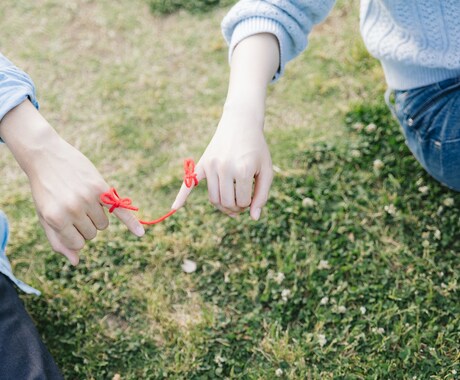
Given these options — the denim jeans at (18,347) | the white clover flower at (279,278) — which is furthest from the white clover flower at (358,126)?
the denim jeans at (18,347)

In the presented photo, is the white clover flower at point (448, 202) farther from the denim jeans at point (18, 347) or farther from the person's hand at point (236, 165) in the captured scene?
the denim jeans at point (18, 347)

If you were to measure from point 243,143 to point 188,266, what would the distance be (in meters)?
0.85

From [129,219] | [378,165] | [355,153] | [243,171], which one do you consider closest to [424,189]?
[378,165]

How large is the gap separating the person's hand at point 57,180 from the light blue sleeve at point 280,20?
0.61 m

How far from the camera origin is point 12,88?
5.39ft

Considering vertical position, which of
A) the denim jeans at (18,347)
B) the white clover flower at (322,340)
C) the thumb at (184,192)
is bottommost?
the white clover flower at (322,340)

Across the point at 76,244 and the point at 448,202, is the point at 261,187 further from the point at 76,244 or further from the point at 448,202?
the point at 448,202

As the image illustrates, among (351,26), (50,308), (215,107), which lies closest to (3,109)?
(50,308)

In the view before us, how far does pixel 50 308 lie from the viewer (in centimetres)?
221

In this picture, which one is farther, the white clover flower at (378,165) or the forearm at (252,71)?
the white clover flower at (378,165)

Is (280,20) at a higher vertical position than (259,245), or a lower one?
higher

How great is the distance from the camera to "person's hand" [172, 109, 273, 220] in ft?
5.19

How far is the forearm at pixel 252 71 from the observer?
1.69 meters

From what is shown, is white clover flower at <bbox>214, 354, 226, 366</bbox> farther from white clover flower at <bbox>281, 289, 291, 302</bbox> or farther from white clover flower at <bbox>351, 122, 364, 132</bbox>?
white clover flower at <bbox>351, 122, 364, 132</bbox>
